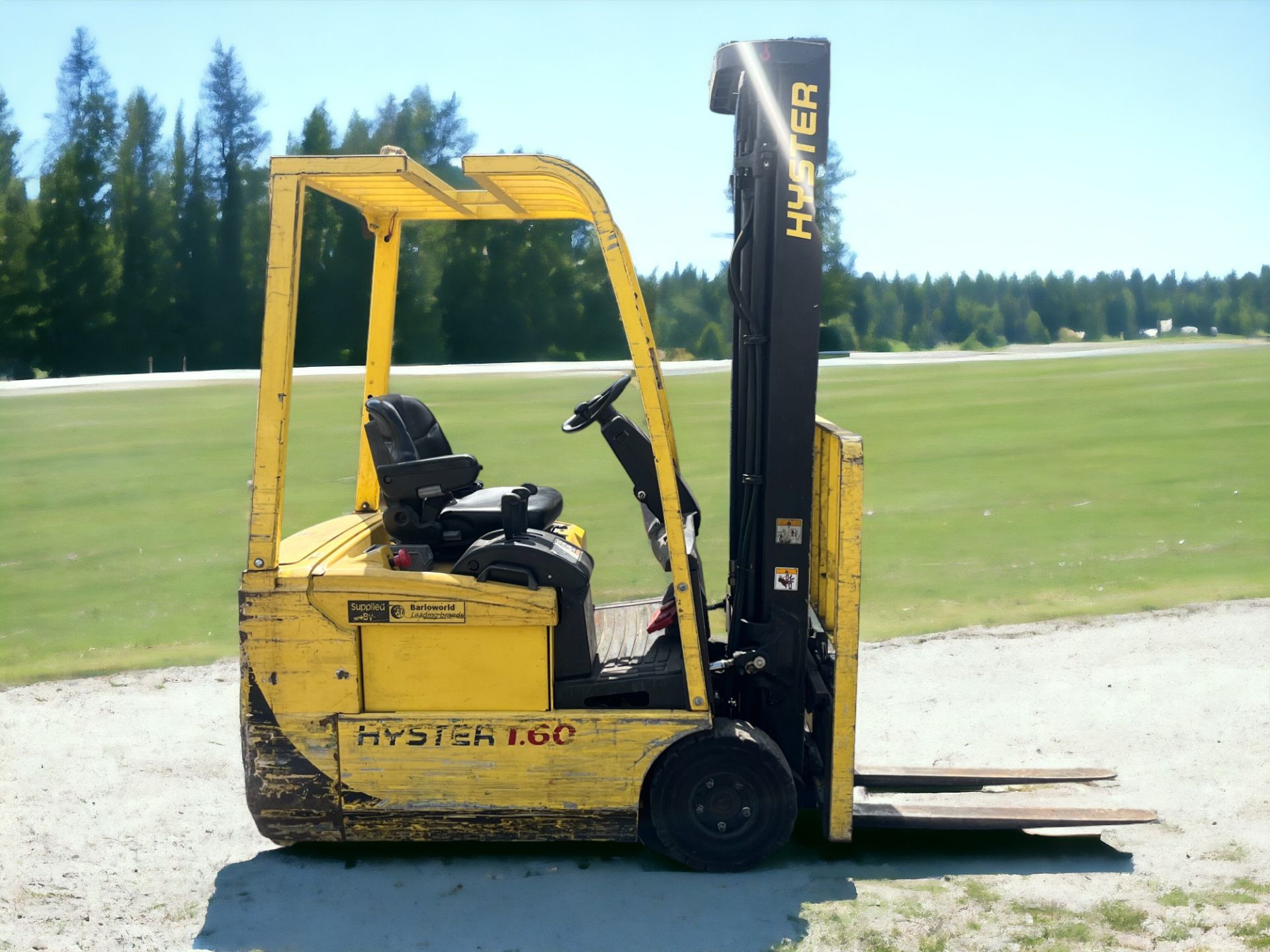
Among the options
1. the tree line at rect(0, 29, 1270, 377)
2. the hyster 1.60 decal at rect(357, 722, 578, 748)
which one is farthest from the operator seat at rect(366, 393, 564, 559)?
the tree line at rect(0, 29, 1270, 377)

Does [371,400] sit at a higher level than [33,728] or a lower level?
Answer: higher

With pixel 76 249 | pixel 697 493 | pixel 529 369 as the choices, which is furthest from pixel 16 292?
pixel 697 493

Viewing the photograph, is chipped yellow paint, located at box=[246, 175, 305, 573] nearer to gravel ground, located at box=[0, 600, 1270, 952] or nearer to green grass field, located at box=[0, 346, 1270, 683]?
gravel ground, located at box=[0, 600, 1270, 952]

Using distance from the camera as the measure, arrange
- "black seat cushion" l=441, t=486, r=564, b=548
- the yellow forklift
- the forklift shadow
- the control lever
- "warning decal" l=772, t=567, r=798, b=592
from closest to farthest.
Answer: the forklift shadow, the yellow forklift, the control lever, "warning decal" l=772, t=567, r=798, b=592, "black seat cushion" l=441, t=486, r=564, b=548

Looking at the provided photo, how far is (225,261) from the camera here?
56.2m

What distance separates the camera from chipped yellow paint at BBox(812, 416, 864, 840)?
439 centimetres

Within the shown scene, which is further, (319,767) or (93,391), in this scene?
(93,391)

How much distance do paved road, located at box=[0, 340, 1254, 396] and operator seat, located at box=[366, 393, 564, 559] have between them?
13.1m

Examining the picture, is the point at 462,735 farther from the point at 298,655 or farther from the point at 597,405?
the point at 597,405

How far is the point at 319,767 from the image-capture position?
448cm

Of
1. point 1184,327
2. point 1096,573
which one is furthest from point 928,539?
point 1184,327

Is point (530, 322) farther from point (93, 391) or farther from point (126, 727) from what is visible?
point (126, 727)

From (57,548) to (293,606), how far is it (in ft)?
29.7

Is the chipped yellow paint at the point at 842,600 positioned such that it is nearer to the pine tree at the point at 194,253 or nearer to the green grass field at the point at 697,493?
the green grass field at the point at 697,493
